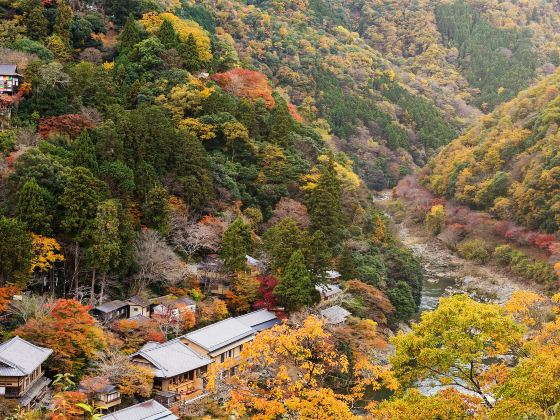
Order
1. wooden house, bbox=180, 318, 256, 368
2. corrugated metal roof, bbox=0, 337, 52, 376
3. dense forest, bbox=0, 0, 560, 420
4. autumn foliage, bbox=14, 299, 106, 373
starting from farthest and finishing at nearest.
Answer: wooden house, bbox=180, 318, 256, 368 → autumn foliage, bbox=14, 299, 106, 373 → corrugated metal roof, bbox=0, 337, 52, 376 → dense forest, bbox=0, 0, 560, 420

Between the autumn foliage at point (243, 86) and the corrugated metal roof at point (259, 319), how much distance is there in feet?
59.3

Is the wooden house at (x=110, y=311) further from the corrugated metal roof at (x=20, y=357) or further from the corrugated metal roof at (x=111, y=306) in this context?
the corrugated metal roof at (x=20, y=357)

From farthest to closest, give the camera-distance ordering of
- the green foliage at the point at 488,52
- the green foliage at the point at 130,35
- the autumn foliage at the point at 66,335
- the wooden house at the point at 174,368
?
the green foliage at the point at 488,52 < the green foliage at the point at 130,35 < the wooden house at the point at 174,368 < the autumn foliage at the point at 66,335

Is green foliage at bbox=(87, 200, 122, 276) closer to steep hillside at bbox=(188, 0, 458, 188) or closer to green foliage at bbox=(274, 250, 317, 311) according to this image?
green foliage at bbox=(274, 250, 317, 311)

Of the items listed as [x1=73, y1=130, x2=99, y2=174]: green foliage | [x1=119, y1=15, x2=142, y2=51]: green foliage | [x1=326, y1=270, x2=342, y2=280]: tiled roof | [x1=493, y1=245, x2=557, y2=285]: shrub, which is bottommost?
[x1=493, y1=245, x2=557, y2=285]: shrub

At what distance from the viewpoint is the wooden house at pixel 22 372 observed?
64.1 ft

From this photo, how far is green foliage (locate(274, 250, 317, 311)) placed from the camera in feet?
94.6

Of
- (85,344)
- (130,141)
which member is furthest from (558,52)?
(85,344)

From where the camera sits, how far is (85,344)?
860 inches

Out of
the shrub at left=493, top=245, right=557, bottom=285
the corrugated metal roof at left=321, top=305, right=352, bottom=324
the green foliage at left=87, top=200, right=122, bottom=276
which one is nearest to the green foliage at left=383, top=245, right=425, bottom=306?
the corrugated metal roof at left=321, top=305, right=352, bottom=324

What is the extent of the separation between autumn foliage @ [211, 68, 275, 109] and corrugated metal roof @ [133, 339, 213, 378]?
22.7m

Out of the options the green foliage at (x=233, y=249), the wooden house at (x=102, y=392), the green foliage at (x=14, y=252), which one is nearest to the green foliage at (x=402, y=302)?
the green foliage at (x=233, y=249)

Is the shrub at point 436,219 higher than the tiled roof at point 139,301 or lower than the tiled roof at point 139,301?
lower

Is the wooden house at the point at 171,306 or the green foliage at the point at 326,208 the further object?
the green foliage at the point at 326,208
